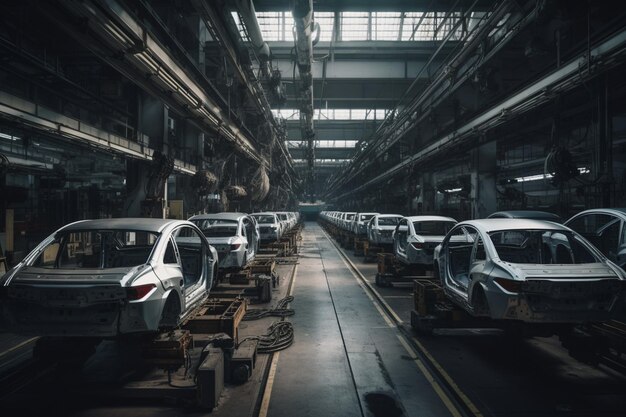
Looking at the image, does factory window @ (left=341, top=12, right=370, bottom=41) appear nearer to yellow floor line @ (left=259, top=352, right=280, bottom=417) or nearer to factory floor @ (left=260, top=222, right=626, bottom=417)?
factory floor @ (left=260, top=222, right=626, bottom=417)

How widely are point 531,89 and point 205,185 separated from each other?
8.84 meters

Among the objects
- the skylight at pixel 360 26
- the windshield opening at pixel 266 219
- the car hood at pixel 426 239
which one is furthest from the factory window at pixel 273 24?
the car hood at pixel 426 239

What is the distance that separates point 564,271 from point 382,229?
9906 millimetres

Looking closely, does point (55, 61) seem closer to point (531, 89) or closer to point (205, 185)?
point (205, 185)

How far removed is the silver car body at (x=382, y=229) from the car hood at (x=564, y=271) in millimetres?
9641

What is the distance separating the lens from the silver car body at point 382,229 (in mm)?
14133

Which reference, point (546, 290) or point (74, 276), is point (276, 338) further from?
point (546, 290)

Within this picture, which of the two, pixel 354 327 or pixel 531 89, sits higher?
pixel 531 89

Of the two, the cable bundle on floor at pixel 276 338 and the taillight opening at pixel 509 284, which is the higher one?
the taillight opening at pixel 509 284

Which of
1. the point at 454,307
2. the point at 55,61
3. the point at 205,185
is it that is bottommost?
the point at 454,307

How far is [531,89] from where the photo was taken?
8055 mm

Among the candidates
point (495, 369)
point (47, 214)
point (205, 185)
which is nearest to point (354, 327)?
point (495, 369)

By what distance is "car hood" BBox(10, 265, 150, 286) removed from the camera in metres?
3.61

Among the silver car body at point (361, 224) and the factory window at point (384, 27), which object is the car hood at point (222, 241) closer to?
the silver car body at point (361, 224)
